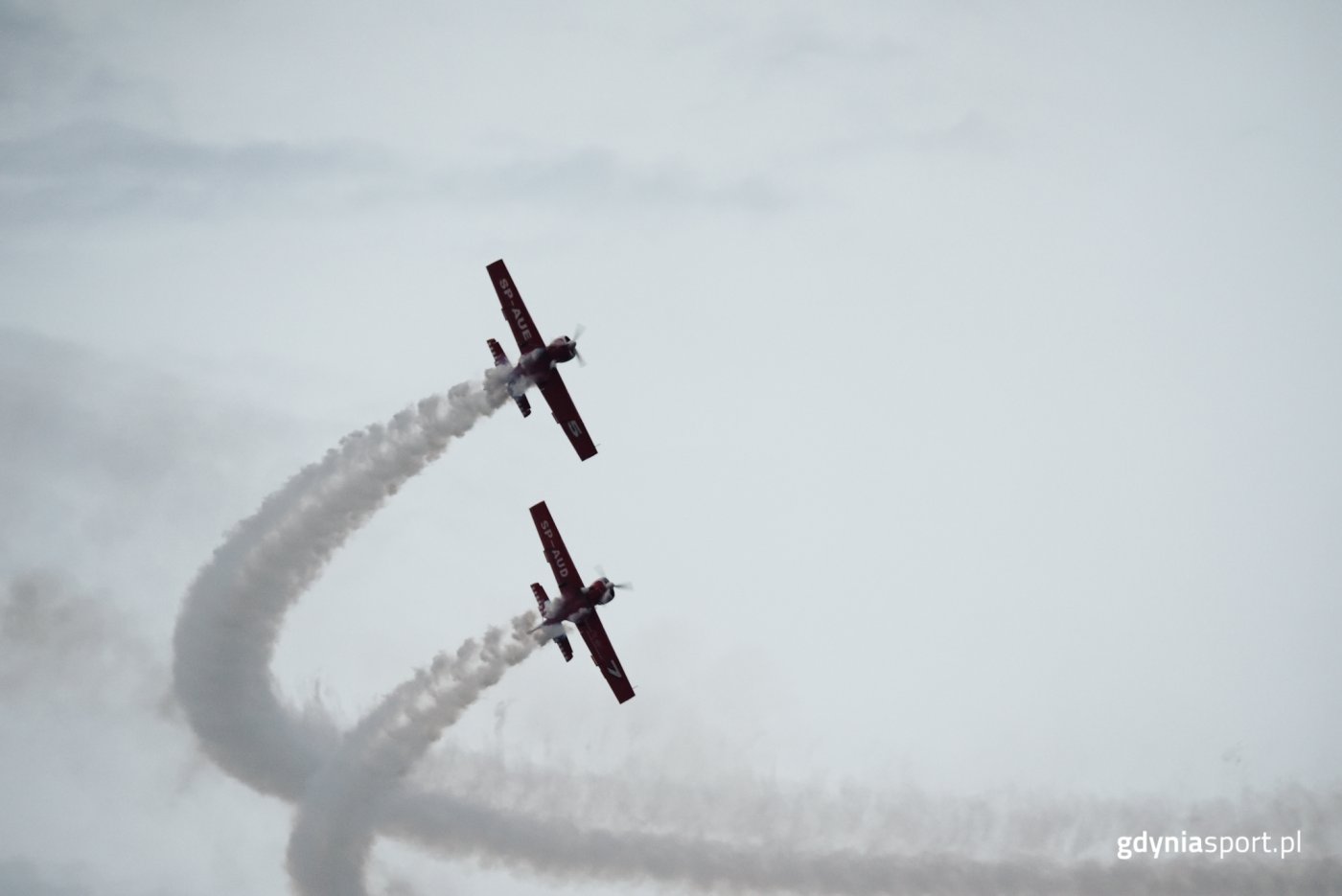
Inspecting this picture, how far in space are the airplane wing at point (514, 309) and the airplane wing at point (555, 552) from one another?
20.0ft

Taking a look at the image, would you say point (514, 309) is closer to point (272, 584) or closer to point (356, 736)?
point (272, 584)

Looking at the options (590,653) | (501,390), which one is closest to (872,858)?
(590,653)

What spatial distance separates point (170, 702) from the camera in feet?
412

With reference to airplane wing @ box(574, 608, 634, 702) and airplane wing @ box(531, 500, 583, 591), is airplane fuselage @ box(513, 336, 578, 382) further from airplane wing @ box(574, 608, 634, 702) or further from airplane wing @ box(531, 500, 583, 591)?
airplane wing @ box(574, 608, 634, 702)

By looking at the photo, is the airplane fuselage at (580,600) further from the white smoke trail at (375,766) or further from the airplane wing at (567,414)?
the airplane wing at (567,414)

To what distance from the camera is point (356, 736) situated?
12381 centimetres

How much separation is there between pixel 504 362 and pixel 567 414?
9.82 feet

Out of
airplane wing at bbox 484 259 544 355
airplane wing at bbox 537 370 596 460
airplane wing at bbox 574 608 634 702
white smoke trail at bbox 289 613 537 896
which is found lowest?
white smoke trail at bbox 289 613 537 896

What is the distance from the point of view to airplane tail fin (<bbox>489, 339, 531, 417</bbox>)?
121312 mm

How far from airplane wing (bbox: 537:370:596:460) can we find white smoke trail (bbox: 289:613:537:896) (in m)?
6.27

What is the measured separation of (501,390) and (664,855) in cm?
1740

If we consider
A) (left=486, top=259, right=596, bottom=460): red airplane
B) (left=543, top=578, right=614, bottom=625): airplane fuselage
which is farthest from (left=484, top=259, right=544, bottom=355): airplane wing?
(left=543, top=578, right=614, bottom=625): airplane fuselage

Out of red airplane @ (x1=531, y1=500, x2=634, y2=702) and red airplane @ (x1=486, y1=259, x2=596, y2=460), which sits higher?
red airplane @ (x1=486, y1=259, x2=596, y2=460)

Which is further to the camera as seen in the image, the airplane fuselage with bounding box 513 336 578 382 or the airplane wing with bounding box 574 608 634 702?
the airplane wing with bounding box 574 608 634 702
